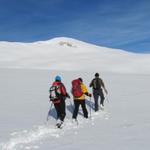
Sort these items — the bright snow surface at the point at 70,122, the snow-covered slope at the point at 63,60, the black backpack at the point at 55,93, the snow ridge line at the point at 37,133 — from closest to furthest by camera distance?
1. the bright snow surface at the point at 70,122
2. the snow ridge line at the point at 37,133
3. the black backpack at the point at 55,93
4. the snow-covered slope at the point at 63,60

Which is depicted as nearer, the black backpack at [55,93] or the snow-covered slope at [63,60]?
the black backpack at [55,93]

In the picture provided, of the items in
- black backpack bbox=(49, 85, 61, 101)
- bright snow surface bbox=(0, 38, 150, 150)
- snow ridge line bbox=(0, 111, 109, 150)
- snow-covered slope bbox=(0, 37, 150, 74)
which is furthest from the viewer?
snow-covered slope bbox=(0, 37, 150, 74)

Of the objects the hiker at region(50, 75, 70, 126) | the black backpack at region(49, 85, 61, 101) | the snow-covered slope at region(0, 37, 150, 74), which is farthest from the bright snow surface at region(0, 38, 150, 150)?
the snow-covered slope at region(0, 37, 150, 74)

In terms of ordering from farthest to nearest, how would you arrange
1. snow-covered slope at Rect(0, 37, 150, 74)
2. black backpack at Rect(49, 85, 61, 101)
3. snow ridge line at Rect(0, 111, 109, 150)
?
snow-covered slope at Rect(0, 37, 150, 74) → black backpack at Rect(49, 85, 61, 101) → snow ridge line at Rect(0, 111, 109, 150)

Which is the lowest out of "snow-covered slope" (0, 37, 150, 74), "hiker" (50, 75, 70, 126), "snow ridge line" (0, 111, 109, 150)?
"snow ridge line" (0, 111, 109, 150)

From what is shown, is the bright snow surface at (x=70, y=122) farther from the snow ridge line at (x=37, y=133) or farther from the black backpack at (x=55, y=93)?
the black backpack at (x=55, y=93)

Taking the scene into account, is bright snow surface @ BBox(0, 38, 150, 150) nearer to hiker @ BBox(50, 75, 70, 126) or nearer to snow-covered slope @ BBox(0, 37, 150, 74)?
hiker @ BBox(50, 75, 70, 126)

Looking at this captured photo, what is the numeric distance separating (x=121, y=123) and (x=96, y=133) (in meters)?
1.51

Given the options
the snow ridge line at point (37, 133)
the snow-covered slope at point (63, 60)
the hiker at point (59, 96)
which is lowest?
the snow ridge line at point (37, 133)

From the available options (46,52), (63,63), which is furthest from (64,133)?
(46,52)

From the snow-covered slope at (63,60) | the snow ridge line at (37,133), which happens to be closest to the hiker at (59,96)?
the snow ridge line at (37,133)

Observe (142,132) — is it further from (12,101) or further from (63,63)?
(63,63)

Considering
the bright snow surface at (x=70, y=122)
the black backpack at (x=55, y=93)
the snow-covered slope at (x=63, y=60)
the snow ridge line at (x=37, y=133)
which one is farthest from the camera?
the snow-covered slope at (x=63, y=60)

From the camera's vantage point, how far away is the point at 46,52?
56.3 m
